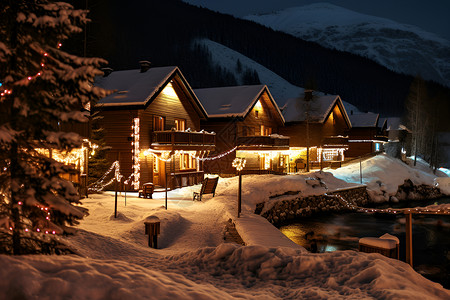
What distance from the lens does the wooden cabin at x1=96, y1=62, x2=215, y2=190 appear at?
27.0 meters

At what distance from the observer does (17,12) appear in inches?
254

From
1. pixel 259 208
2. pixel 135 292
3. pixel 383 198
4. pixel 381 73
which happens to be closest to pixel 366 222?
pixel 259 208

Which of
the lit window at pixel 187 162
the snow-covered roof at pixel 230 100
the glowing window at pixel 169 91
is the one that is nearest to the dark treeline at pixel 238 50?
the snow-covered roof at pixel 230 100

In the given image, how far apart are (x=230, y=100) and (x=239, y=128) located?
3588 millimetres

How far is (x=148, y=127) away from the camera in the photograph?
28.1m

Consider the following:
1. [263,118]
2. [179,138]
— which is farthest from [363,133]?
[179,138]

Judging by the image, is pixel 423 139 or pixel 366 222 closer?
pixel 366 222

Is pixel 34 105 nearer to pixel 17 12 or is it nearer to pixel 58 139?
pixel 58 139

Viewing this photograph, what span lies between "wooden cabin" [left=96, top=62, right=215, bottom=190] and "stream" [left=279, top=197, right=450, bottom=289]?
979 centimetres

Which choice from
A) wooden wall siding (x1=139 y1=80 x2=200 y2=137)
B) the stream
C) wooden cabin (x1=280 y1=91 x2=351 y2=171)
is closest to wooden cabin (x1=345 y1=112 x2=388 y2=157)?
wooden cabin (x1=280 y1=91 x2=351 y2=171)

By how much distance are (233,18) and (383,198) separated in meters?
166

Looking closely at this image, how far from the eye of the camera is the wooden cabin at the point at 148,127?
88.7 feet

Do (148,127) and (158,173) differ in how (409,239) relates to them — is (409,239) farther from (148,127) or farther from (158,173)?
(158,173)

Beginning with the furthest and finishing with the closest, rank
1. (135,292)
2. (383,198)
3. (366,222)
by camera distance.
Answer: (383,198) < (366,222) < (135,292)
